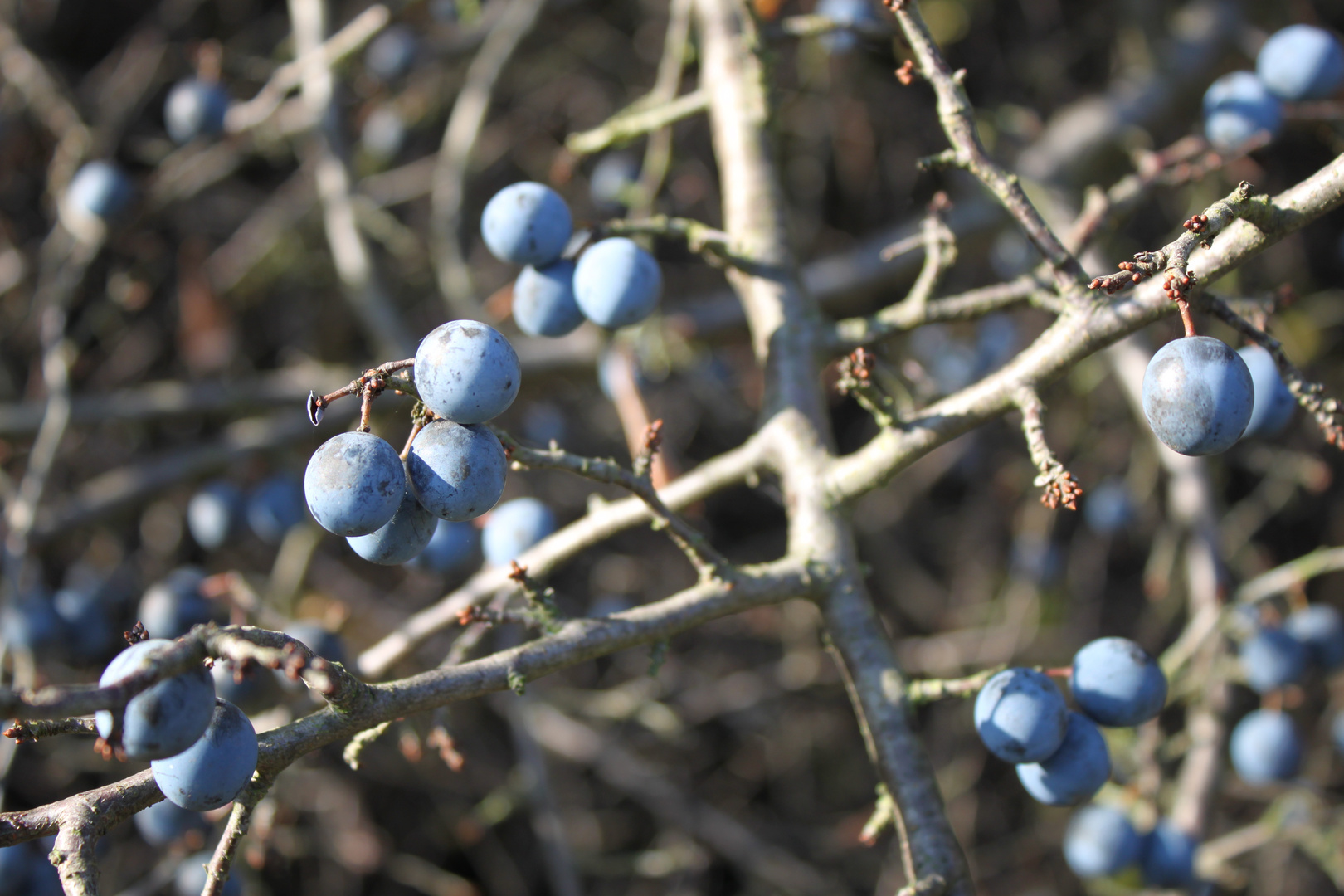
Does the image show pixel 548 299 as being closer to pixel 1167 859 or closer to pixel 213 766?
pixel 213 766

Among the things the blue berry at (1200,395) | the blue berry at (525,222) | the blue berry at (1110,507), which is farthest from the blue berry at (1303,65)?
the blue berry at (525,222)

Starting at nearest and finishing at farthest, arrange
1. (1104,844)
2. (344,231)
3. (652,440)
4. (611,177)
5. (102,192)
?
(652,440) < (1104,844) < (102,192) < (344,231) < (611,177)

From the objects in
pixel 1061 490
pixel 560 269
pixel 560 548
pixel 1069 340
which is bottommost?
pixel 1061 490

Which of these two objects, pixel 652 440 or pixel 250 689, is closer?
pixel 652 440

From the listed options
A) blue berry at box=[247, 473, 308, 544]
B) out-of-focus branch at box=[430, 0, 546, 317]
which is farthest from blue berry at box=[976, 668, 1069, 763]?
blue berry at box=[247, 473, 308, 544]

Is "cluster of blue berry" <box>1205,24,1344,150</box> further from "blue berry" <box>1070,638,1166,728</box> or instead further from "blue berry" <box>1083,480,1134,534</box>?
"blue berry" <box>1083,480,1134,534</box>

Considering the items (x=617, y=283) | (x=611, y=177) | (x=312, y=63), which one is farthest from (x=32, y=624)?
(x=611, y=177)

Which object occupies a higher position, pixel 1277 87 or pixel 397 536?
pixel 1277 87

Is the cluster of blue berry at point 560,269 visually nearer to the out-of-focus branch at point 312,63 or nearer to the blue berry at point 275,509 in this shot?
the out-of-focus branch at point 312,63
